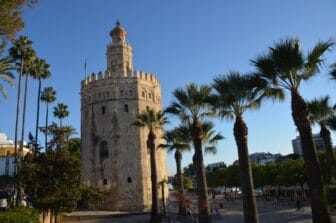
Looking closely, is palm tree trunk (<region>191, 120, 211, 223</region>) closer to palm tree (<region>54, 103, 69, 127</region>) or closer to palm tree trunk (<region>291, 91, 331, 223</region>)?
palm tree trunk (<region>291, 91, 331, 223</region>)

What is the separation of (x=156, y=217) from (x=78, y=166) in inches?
322

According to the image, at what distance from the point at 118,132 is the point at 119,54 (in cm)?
950

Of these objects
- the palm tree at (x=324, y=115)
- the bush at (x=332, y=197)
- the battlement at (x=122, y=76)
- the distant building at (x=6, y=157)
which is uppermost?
the battlement at (x=122, y=76)

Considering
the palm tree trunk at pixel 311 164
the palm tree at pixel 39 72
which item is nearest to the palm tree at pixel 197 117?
the palm tree trunk at pixel 311 164

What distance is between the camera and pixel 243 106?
13703mm

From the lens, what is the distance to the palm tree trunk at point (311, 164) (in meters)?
10.1

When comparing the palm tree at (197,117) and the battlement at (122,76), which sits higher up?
the battlement at (122,76)

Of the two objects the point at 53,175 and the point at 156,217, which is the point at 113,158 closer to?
the point at 156,217

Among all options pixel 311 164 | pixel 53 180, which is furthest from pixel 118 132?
pixel 311 164

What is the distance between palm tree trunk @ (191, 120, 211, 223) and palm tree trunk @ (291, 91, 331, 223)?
6543mm

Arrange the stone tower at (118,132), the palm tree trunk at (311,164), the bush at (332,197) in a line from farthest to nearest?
the stone tower at (118,132)
the bush at (332,197)
the palm tree trunk at (311,164)

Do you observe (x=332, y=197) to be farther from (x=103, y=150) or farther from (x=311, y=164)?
(x=103, y=150)

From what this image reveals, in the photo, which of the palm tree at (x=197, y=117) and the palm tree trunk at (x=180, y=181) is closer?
the palm tree at (x=197, y=117)

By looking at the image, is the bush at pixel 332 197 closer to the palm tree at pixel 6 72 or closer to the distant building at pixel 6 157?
the palm tree at pixel 6 72
